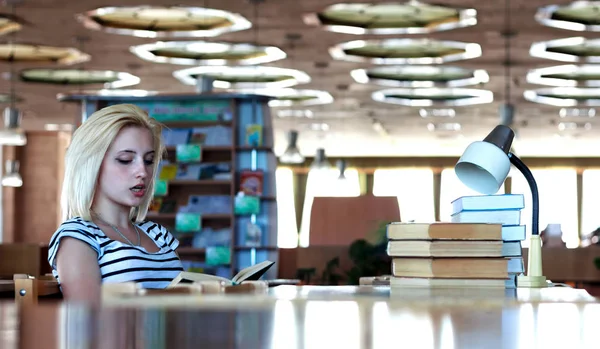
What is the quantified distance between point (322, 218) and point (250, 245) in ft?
8.29

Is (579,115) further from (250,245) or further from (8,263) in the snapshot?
(8,263)

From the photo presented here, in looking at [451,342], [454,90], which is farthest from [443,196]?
[451,342]

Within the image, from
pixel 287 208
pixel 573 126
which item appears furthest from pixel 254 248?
pixel 287 208

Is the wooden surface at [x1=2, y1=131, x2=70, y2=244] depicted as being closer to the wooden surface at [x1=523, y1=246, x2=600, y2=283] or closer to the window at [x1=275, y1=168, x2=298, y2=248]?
the window at [x1=275, y1=168, x2=298, y2=248]

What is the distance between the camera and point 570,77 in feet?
47.0

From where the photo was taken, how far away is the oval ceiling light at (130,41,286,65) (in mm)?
12211

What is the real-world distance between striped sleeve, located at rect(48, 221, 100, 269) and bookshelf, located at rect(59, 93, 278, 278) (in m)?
6.55

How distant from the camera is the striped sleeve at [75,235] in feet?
6.95

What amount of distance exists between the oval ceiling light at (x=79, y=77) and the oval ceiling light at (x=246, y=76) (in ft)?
2.89

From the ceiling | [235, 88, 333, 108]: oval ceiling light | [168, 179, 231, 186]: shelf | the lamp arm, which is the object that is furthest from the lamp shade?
[235, 88, 333, 108]: oval ceiling light

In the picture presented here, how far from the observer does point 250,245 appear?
28.7 feet

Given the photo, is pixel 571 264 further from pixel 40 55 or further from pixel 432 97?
pixel 40 55

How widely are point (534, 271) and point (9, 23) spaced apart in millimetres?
9342

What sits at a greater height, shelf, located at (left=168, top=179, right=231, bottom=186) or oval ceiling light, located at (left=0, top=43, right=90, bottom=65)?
oval ceiling light, located at (left=0, top=43, right=90, bottom=65)
